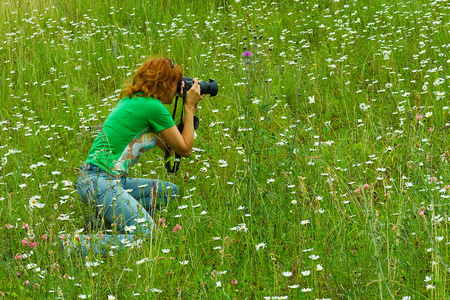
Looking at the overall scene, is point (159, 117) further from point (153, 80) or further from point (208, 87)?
point (208, 87)

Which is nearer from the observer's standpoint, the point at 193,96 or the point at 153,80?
the point at 153,80

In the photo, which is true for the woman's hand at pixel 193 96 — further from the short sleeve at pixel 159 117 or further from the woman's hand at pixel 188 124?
the short sleeve at pixel 159 117

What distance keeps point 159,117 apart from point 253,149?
2.72 feet

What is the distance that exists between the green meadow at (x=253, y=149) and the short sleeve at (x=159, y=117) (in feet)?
0.73

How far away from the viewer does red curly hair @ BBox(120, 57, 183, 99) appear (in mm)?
3447

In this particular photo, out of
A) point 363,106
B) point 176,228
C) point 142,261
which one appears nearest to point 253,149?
point 176,228

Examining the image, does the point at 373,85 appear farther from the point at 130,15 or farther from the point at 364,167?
the point at 130,15

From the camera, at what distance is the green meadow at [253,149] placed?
235cm

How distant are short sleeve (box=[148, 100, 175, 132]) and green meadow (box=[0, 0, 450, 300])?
223 mm

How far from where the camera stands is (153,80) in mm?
3439

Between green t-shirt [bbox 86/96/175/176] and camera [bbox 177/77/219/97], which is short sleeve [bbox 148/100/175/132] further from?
camera [bbox 177/77/219/97]

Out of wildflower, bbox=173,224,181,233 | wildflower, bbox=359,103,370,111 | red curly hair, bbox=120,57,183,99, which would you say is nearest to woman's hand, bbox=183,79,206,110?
red curly hair, bbox=120,57,183,99

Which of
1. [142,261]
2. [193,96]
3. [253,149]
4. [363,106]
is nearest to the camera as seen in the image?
[142,261]

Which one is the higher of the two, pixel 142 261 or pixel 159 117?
pixel 159 117
